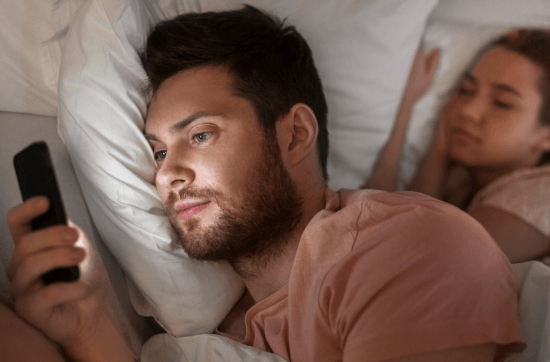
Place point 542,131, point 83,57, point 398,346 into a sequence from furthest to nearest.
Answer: point 542,131 < point 83,57 < point 398,346

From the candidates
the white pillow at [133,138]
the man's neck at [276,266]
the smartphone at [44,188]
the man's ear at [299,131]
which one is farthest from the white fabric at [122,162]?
the man's ear at [299,131]

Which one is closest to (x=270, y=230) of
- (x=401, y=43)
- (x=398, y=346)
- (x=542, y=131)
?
(x=398, y=346)

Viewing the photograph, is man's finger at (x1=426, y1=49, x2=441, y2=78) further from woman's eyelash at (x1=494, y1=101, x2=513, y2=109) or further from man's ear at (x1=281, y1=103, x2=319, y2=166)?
man's ear at (x1=281, y1=103, x2=319, y2=166)

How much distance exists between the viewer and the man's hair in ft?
2.86

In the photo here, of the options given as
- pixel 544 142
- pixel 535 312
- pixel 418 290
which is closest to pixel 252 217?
pixel 418 290

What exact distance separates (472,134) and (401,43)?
1.08 feet

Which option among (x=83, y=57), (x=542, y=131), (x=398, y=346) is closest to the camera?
(x=398, y=346)

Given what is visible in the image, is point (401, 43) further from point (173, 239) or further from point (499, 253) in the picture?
point (173, 239)

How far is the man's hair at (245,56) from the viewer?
Result: 87cm

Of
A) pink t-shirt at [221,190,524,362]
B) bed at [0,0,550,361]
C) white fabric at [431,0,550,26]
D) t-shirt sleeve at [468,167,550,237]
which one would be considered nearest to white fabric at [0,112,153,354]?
bed at [0,0,550,361]

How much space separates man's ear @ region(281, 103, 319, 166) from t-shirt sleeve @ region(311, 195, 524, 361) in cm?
28

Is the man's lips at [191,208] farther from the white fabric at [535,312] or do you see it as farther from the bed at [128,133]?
the white fabric at [535,312]

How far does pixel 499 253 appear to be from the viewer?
0.68 metres

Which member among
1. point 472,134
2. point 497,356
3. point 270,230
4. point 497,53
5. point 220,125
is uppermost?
point 497,53
